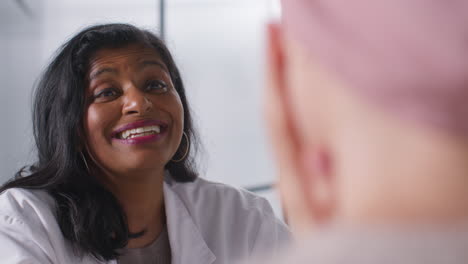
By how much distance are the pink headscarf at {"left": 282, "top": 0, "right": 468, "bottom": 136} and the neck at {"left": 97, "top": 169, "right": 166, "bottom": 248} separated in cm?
74

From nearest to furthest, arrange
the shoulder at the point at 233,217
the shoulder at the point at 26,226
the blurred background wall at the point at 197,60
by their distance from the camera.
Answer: the shoulder at the point at 26,226
the shoulder at the point at 233,217
the blurred background wall at the point at 197,60

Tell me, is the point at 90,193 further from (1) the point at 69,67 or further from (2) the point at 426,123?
(2) the point at 426,123

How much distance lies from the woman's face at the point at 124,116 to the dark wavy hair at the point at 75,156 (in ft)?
0.08

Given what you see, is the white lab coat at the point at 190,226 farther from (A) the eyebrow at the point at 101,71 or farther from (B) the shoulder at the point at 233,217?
(A) the eyebrow at the point at 101,71

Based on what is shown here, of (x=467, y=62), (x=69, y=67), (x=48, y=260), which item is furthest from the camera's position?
(x=69, y=67)

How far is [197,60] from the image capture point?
226 cm

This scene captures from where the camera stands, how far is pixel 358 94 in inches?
8.2

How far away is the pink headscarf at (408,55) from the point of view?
0.64 feet

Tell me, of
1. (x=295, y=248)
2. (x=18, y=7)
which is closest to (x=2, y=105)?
(x=18, y=7)

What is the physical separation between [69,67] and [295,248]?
2.50 ft

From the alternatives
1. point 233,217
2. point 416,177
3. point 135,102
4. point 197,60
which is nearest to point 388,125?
point 416,177

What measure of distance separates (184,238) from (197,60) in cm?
147

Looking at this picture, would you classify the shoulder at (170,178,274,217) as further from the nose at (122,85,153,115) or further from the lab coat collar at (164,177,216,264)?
the nose at (122,85,153,115)

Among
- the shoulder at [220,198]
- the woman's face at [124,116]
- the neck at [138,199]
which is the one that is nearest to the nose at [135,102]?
the woman's face at [124,116]
